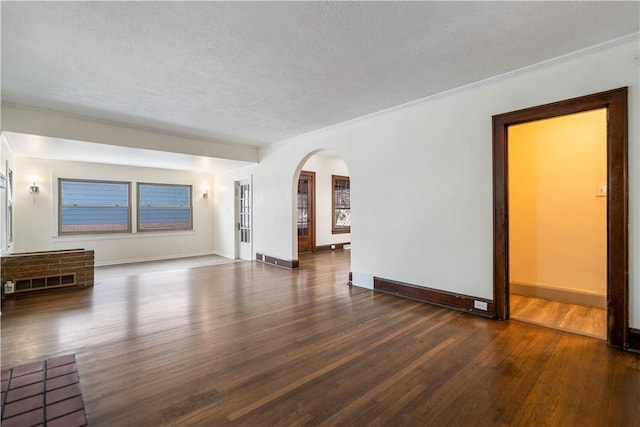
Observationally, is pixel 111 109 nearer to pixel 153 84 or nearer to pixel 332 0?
pixel 153 84

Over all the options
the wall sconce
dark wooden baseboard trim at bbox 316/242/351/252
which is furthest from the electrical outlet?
the wall sconce

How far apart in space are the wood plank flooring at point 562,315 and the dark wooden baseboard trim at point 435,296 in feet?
1.20

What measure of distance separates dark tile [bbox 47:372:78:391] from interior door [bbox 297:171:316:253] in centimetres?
640

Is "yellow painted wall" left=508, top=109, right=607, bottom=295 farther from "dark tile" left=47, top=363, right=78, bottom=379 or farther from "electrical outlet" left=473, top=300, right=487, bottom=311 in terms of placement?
"dark tile" left=47, top=363, right=78, bottom=379

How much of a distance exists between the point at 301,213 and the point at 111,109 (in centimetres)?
513

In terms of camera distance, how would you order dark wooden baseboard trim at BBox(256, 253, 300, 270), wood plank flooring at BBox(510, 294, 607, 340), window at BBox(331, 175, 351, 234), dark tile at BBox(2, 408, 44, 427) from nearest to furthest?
1. dark tile at BBox(2, 408, 44, 427)
2. wood plank flooring at BBox(510, 294, 607, 340)
3. dark wooden baseboard trim at BBox(256, 253, 300, 270)
4. window at BBox(331, 175, 351, 234)

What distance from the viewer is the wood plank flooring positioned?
2.96 m

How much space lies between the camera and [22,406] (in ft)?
5.97

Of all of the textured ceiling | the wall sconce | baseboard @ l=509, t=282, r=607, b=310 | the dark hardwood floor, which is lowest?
the dark hardwood floor

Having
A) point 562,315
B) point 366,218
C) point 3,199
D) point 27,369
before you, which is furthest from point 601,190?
point 3,199

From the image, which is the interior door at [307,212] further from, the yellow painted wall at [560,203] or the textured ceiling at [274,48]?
the yellow painted wall at [560,203]

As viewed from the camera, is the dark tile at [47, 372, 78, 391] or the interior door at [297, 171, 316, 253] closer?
the dark tile at [47, 372, 78, 391]

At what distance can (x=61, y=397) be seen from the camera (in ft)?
6.32

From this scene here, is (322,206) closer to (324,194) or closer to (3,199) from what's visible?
(324,194)
